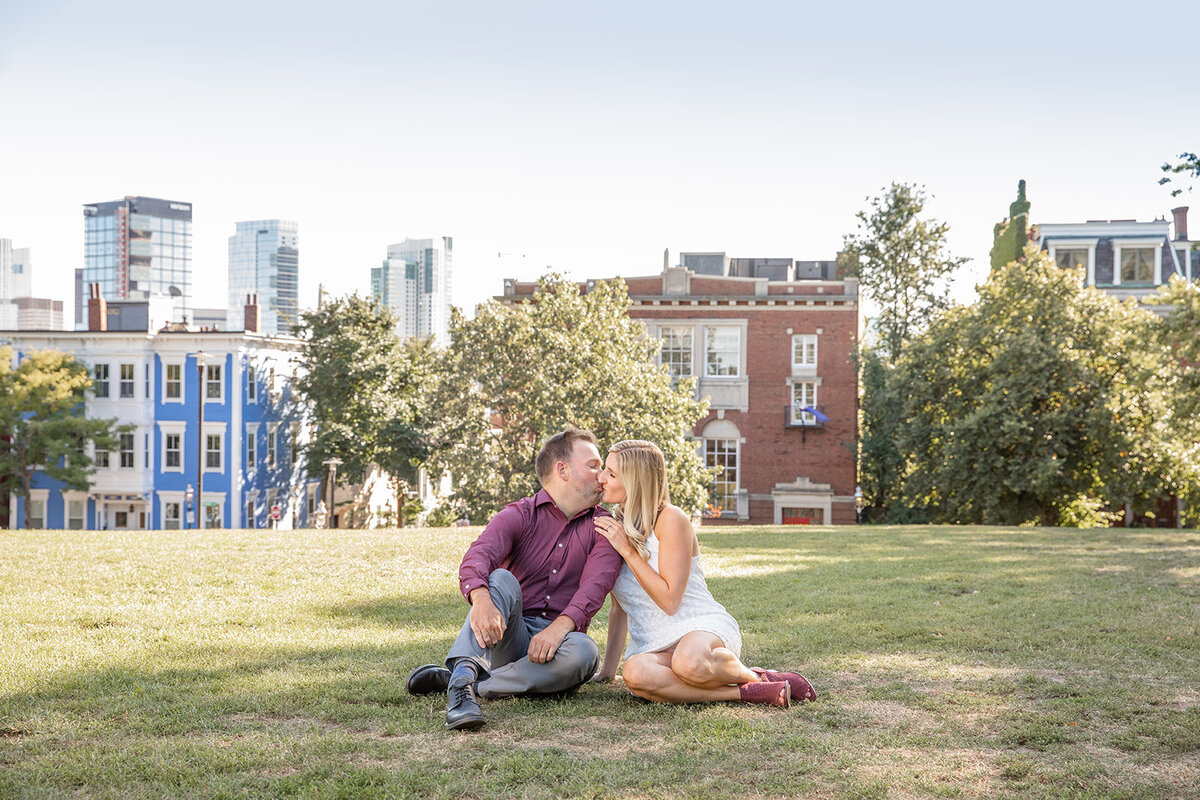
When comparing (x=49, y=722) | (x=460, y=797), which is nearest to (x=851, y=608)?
(x=460, y=797)

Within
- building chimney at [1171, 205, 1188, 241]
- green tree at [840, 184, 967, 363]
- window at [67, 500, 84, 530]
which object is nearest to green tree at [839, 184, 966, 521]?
green tree at [840, 184, 967, 363]

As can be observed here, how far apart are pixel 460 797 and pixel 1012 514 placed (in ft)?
93.4

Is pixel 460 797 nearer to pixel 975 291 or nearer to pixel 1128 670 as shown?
pixel 1128 670

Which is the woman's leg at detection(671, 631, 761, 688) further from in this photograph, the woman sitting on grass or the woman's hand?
the woman's hand

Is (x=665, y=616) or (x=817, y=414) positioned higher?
(x=817, y=414)

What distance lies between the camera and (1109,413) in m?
27.5

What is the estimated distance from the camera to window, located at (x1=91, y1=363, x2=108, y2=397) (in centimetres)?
A: 4594

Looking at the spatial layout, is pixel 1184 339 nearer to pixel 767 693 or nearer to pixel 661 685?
pixel 767 693

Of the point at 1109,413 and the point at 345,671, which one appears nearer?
the point at 345,671

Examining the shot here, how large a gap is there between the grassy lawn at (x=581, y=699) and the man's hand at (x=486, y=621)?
406 millimetres

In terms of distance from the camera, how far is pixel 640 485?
18.5ft

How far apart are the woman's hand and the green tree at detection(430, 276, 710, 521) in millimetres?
22566

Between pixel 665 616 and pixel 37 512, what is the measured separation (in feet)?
163

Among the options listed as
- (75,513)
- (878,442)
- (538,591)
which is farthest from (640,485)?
(75,513)
